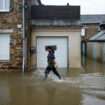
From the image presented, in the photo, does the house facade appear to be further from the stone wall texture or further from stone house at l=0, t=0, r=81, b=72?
the stone wall texture

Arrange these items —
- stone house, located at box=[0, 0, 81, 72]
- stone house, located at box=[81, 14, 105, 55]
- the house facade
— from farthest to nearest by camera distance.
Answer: stone house, located at box=[81, 14, 105, 55] < the house facade < stone house, located at box=[0, 0, 81, 72]

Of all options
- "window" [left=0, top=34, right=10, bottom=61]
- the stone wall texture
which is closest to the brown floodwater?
"window" [left=0, top=34, right=10, bottom=61]

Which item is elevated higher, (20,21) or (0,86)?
(20,21)

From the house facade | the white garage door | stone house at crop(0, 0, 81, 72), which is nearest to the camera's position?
stone house at crop(0, 0, 81, 72)

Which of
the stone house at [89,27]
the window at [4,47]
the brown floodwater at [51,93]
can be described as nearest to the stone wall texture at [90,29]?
the stone house at [89,27]

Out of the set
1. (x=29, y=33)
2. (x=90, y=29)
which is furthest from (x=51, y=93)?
(x=90, y=29)

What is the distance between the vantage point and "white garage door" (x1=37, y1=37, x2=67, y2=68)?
1839cm

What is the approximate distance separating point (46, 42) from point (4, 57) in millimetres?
3337

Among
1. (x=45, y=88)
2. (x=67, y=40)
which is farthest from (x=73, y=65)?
(x=45, y=88)

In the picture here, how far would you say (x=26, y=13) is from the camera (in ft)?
54.3

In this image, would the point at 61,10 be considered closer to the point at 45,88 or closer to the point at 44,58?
the point at 44,58

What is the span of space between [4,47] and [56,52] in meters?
3.77

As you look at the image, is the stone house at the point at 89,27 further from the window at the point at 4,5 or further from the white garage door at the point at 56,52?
the window at the point at 4,5

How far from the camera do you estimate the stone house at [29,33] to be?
53.0 ft
